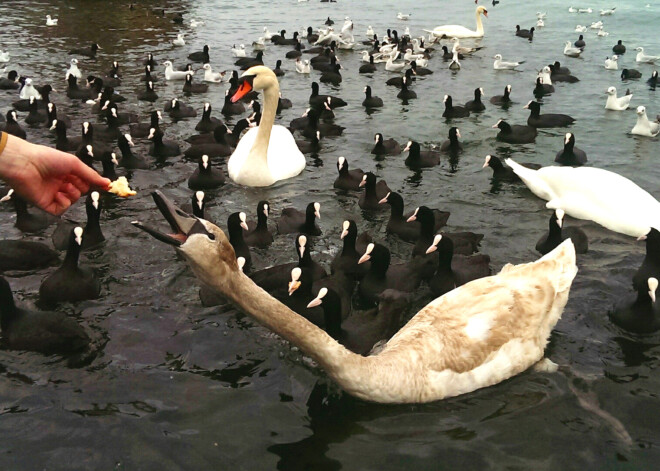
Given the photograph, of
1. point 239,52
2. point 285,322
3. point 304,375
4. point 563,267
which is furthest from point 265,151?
point 239,52

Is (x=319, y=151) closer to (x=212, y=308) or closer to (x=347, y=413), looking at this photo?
(x=212, y=308)

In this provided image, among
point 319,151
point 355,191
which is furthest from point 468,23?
point 355,191

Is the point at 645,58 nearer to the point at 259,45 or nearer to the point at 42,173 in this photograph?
the point at 259,45

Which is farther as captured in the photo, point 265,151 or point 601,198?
point 265,151

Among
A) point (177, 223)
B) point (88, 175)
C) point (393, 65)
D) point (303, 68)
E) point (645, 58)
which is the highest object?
point (88, 175)

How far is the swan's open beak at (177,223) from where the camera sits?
4.11 meters

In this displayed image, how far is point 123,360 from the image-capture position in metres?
7.60

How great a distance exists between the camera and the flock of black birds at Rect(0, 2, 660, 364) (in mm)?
8109

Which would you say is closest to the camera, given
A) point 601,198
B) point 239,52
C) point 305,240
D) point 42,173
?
point 42,173

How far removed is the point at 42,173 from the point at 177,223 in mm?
1335

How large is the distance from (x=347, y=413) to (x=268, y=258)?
13.8ft

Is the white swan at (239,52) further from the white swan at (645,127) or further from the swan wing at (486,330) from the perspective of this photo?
the swan wing at (486,330)

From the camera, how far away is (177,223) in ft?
14.1

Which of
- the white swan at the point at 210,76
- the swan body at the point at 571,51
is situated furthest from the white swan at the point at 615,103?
the white swan at the point at 210,76
